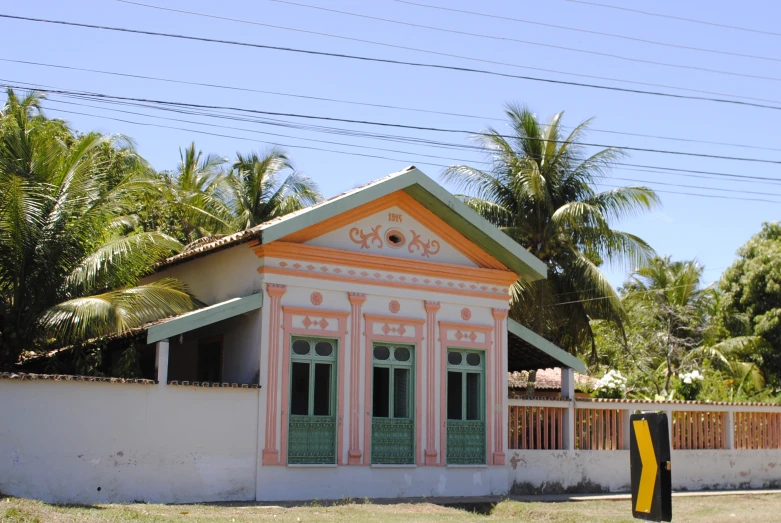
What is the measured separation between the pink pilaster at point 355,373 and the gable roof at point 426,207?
159cm

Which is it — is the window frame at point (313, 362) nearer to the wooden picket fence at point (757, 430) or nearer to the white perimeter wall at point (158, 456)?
the white perimeter wall at point (158, 456)

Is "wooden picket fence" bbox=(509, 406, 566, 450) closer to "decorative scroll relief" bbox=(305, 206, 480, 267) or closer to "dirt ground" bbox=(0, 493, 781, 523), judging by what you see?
"dirt ground" bbox=(0, 493, 781, 523)

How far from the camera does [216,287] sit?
54.4 ft

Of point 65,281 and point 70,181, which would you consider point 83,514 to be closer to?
point 65,281

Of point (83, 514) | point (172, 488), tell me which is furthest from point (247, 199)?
point (83, 514)

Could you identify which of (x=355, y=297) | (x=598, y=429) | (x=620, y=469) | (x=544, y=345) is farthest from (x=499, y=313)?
(x=620, y=469)

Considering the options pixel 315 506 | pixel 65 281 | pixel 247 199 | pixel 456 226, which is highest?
pixel 247 199

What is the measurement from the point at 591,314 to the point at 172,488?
12.9m

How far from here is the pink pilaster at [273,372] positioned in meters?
14.7

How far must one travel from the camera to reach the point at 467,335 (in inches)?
674

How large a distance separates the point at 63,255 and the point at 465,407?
7418 millimetres

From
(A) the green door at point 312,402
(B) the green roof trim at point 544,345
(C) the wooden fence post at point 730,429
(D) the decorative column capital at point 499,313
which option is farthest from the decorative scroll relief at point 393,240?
(C) the wooden fence post at point 730,429

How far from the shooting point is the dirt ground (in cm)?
1074

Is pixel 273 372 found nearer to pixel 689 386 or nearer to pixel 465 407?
pixel 465 407
